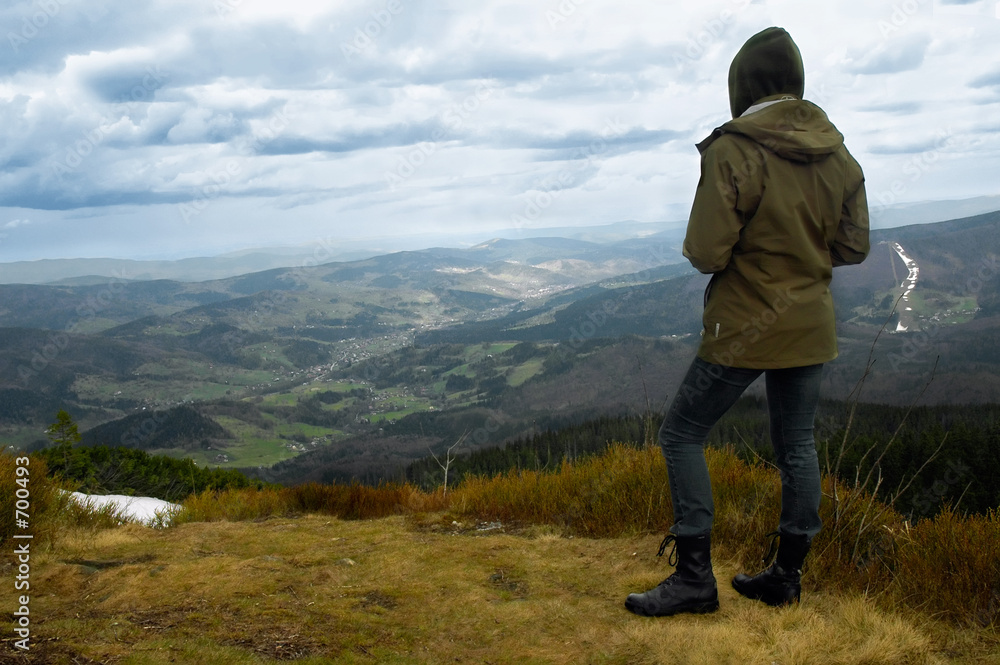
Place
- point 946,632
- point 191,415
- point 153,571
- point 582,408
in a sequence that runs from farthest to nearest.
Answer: point 191,415
point 582,408
point 153,571
point 946,632

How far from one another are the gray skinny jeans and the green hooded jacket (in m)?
0.18

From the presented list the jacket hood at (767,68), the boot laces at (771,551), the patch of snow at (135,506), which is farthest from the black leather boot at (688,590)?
the patch of snow at (135,506)

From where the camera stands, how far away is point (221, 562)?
13.1 ft

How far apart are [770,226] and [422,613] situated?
2.60 metres

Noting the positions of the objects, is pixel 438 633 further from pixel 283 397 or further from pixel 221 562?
pixel 283 397

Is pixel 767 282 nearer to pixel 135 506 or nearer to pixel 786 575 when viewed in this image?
pixel 786 575

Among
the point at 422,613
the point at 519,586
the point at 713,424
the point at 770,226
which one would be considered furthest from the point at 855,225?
the point at 422,613

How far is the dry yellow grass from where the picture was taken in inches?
102

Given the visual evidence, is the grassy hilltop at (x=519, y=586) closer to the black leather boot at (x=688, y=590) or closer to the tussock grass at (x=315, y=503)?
the black leather boot at (x=688, y=590)

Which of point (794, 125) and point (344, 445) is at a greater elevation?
point (794, 125)

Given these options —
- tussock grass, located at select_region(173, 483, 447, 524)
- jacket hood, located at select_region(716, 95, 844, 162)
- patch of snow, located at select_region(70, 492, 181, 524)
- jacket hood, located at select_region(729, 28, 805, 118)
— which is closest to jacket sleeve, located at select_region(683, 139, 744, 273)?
jacket hood, located at select_region(716, 95, 844, 162)

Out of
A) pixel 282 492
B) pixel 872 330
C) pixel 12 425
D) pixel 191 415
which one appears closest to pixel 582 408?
pixel 191 415

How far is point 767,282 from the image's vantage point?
8.79ft

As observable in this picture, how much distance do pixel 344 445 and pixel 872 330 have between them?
15009cm
